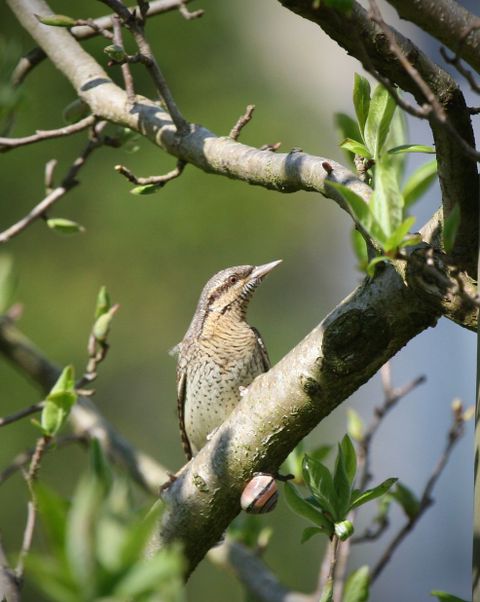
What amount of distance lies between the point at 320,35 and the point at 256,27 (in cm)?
59

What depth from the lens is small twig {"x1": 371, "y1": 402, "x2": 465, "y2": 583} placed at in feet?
7.73

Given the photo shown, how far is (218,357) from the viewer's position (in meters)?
3.11

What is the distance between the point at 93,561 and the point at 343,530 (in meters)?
0.81

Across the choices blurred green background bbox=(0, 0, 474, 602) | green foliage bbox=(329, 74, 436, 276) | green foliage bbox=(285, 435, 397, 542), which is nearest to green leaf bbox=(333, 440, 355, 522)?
green foliage bbox=(285, 435, 397, 542)

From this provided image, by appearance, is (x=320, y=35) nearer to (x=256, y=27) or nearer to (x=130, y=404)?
(x=256, y=27)

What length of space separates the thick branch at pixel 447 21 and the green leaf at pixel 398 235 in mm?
225

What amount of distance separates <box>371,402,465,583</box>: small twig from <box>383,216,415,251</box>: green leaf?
112 cm

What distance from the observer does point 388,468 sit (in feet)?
23.4

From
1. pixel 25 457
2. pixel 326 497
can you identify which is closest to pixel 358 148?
pixel 326 497

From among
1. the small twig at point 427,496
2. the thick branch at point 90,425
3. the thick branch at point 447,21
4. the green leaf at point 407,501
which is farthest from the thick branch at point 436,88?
the thick branch at point 90,425

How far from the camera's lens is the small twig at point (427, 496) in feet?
7.73

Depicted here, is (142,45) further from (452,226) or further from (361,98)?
(452,226)

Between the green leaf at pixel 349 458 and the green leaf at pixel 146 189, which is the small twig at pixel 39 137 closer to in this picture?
the green leaf at pixel 146 189

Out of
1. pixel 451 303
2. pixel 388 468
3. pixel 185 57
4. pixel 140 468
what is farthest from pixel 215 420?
pixel 185 57
